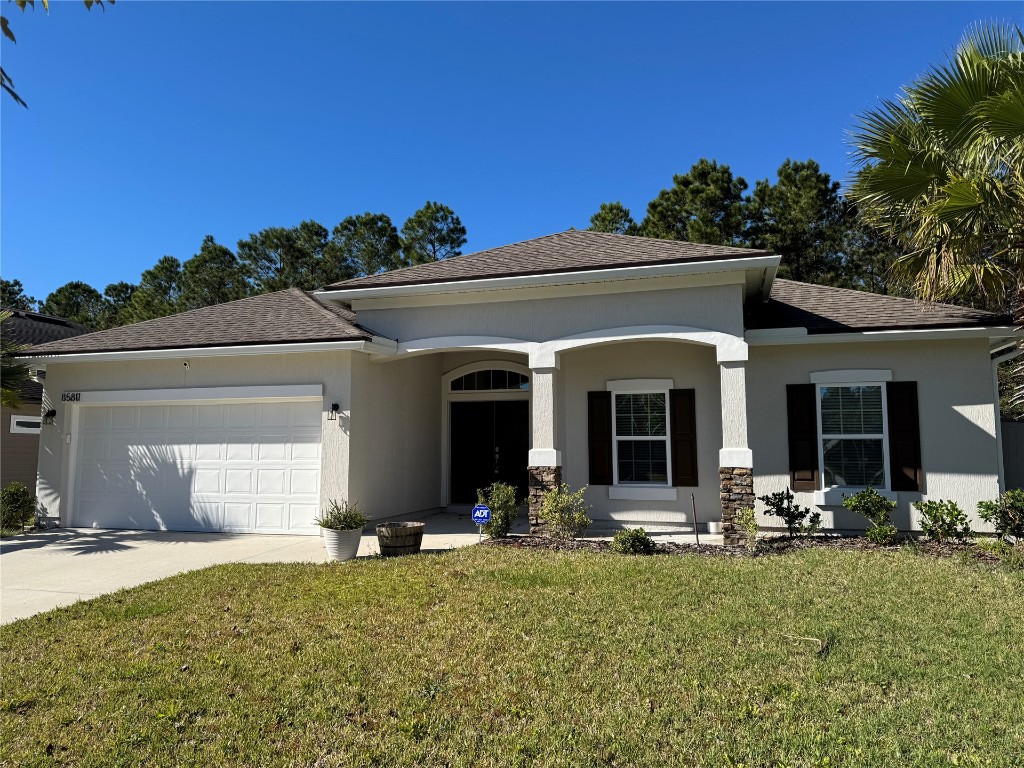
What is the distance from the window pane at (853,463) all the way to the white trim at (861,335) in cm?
170

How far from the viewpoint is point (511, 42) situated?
12203 millimetres

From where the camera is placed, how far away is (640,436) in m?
11.3

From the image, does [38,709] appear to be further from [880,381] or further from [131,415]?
[880,381]

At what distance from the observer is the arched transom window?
13.9 metres

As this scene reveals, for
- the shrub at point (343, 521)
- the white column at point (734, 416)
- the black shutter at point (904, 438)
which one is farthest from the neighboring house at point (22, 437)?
the black shutter at point (904, 438)

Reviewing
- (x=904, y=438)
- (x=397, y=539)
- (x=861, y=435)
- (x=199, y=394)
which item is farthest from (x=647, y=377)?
(x=199, y=394)

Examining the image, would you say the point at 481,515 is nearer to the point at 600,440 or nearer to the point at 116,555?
the point at 600,440

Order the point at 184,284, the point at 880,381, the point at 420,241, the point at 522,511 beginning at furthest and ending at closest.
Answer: the point at 184,284, the point at 420,241, the point at 522,511, the point at 880,381

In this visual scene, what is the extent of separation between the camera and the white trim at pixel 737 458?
9.30 meters

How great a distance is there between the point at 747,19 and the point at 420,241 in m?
17.2

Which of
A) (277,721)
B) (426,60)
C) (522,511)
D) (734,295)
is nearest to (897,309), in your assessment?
(734,295)

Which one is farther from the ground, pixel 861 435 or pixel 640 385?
pixel 640 385

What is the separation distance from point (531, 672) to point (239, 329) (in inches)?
381

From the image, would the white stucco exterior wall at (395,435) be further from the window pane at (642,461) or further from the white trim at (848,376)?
the white trim at (848,376)
